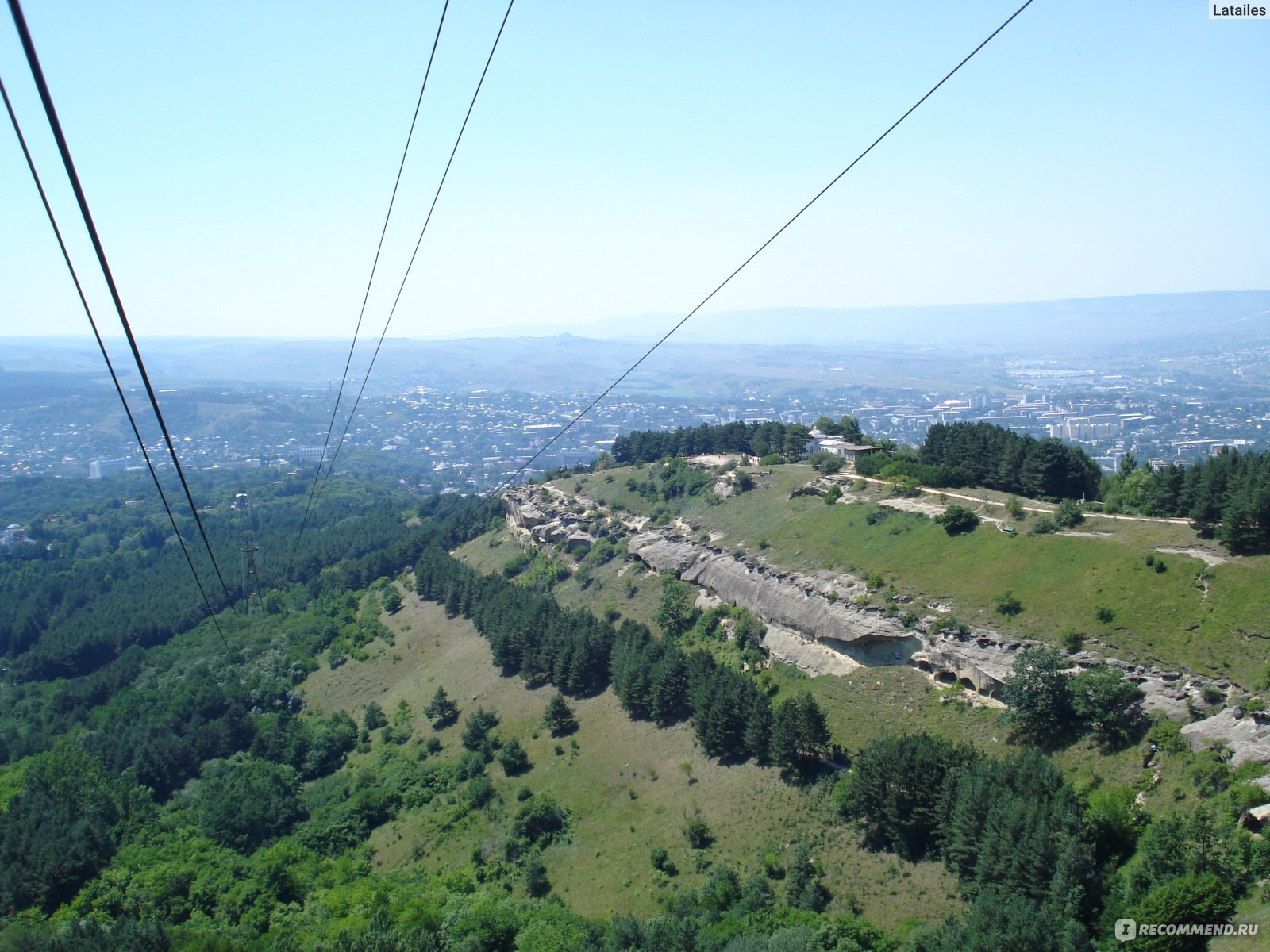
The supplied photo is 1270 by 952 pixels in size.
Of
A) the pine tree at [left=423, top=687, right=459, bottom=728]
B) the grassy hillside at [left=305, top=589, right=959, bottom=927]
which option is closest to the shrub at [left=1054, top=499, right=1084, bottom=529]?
the grassy hillside at [left=305, top=589, right=959, bottom=927]

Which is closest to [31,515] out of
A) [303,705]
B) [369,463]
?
[369,463]

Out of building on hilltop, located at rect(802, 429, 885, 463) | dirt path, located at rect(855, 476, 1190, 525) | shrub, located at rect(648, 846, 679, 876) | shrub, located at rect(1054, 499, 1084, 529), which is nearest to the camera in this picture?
shrub, located at rect(648, 846, 679, 876)

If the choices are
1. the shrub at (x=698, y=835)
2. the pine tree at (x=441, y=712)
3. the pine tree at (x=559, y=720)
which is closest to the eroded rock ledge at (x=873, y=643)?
the shrub at (x=698, y=835)

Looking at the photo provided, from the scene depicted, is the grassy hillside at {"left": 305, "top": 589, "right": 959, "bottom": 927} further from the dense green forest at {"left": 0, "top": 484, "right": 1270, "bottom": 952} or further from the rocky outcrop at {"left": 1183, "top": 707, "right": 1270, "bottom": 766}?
the rocky outcrop at {"left": 1183, "top": 707, "right": 1270, "bottom": 766}

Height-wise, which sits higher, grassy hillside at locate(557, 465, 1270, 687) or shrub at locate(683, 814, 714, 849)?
grassy hillside at locate(557, 465, 1270, 687)

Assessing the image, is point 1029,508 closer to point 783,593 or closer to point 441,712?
point 783,593

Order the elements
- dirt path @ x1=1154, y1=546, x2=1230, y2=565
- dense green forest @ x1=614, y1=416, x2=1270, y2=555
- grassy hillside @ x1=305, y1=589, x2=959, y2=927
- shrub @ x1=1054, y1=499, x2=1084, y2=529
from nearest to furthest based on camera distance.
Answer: grassy hillside @ x1=305, y1=589, x2=959, y2=927
dirt path @ x1=1154, y1=546, x2=1230, y2=565
dense green forest @ x1=614, y1=416, x2=1270, y2=555
shrub @ x1=1054, y1=499, x2=1084, y2=529

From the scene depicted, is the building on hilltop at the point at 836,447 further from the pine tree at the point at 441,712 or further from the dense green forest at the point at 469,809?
the pine tree at the point at 441,712

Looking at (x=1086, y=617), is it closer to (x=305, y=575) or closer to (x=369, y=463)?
(x=305, y=575)
